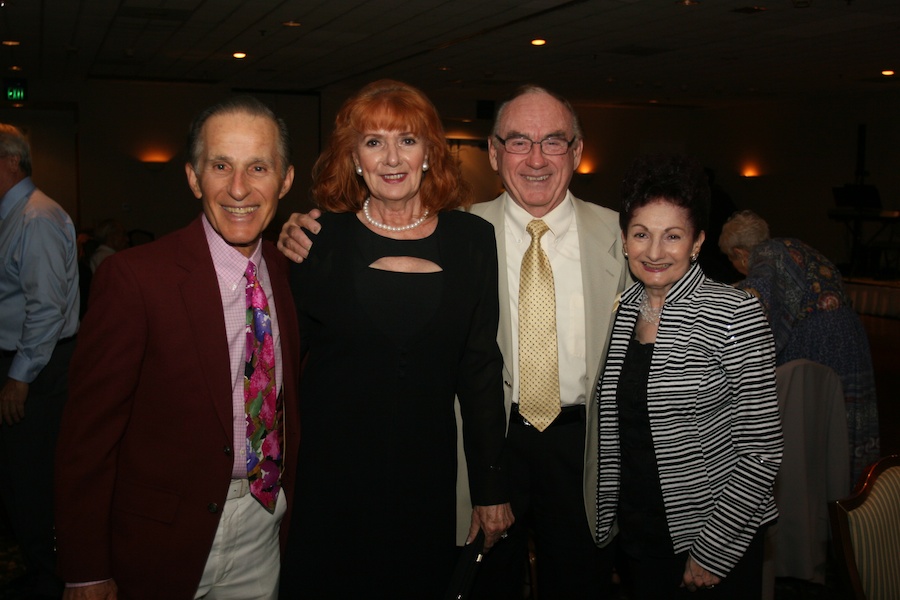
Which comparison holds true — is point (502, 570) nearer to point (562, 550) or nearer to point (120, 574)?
point (562, 550)

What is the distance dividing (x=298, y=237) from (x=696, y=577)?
4.66ft

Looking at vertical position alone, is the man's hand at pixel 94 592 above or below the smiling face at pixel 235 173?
below

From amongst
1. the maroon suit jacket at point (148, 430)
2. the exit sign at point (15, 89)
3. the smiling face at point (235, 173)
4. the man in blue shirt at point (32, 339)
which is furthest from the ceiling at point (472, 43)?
the maroon suit jacket at point (148, 430)

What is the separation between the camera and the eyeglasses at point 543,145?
2549 mm

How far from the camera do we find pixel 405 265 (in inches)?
85.0

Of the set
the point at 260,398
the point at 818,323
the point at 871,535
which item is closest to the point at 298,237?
the point at 260,398

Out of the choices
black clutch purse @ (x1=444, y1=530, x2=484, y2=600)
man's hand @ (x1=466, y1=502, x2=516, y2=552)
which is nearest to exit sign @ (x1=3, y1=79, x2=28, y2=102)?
man's hand @ (x1=466, y1=502, x2=516, y2=552)

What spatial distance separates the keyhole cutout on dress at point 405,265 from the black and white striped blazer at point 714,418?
66 centimetres

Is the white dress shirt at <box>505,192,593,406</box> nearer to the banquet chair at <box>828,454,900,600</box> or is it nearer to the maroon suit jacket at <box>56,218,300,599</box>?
the banquet chair at <box>828,454,900,600</box>

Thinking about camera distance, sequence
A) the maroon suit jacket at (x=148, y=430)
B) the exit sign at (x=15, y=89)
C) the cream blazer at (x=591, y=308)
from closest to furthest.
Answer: the maroon suit jacket at (x=148, y=430)
the cream blazer at (x=591, y=308)
the exit sign at (x=15, y=89)

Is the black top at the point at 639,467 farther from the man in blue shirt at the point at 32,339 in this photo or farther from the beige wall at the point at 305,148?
the beige wall at the point at 305,148

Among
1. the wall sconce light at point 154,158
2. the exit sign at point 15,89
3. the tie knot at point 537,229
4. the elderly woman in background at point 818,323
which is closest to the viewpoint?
the tie knot at point 537,229

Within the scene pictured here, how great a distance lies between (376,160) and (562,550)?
1.34 metres

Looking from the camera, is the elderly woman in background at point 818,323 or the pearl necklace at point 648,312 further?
the elderly woman in background at point 818,323
